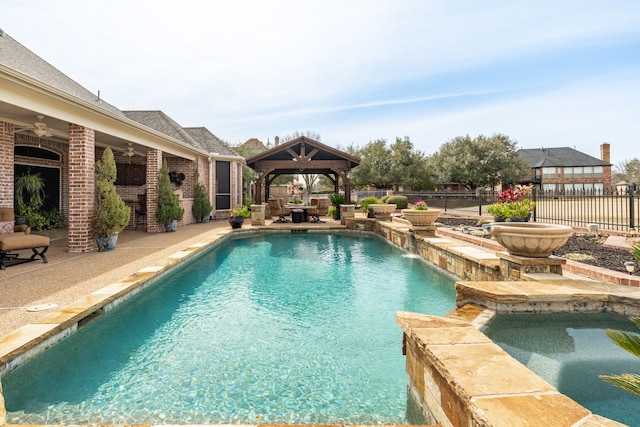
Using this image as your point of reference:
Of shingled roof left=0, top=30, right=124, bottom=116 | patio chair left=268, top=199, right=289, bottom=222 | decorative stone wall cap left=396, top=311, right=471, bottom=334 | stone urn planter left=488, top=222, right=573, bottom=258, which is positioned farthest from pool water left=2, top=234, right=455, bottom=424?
patio chair left=268, top=199, right=289, bottom=222

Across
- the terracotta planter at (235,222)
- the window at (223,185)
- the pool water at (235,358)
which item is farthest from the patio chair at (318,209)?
the pool water at (235,358)

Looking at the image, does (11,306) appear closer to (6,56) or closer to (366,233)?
(6,56)

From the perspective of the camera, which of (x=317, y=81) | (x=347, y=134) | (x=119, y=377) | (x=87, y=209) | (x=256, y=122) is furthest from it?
(x=347, y=134)

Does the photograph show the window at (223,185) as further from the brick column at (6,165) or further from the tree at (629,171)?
the tree at (629,171)

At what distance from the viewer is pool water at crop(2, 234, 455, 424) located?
2.38 metres

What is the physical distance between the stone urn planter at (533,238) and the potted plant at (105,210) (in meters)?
8.00

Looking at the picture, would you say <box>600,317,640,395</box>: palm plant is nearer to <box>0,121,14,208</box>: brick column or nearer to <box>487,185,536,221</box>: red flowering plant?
<box>487,185,536,221</box>: red flowering plant

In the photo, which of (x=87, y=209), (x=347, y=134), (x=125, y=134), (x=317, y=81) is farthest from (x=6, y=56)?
(x=347, y=134)

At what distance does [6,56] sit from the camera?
22.5 feet

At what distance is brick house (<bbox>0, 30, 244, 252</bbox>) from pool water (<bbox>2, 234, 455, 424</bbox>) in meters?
4.11

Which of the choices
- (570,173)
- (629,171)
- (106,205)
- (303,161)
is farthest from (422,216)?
(629,171)

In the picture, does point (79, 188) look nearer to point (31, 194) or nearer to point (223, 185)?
point (31, 194)

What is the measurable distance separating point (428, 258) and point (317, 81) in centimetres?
987

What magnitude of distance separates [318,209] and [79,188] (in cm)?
942
